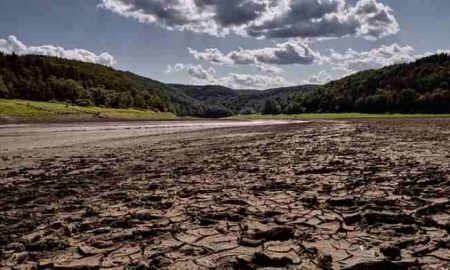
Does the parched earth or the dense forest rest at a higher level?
the dense forest

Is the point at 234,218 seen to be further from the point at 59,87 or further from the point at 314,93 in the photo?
the point at 314,93

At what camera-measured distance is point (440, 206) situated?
805 cm

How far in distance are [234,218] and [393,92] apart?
150 meters

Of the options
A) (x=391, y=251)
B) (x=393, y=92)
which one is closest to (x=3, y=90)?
(x=393, y=92)

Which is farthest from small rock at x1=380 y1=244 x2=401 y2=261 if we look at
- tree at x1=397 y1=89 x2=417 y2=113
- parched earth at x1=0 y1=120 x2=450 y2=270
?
tree at x1=397 y1=89 x2=417 y2=113

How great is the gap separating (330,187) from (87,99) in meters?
134

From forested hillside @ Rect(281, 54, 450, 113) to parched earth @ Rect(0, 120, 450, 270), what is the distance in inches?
4981

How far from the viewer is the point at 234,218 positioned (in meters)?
7.68

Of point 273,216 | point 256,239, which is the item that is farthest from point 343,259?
point 273,216

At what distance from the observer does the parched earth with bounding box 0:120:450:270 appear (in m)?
5.71

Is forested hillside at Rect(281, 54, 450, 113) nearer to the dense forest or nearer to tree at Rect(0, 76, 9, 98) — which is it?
the dense forest

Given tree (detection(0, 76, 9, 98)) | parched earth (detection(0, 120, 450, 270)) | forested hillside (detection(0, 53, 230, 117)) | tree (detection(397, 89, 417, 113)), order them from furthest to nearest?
1. tree (detection(397, 89, 417, 113))
2. forested hillside (detection(0, 53, 230, 117))
3. tree (detection(0, 76, 9, 98))
4. parched earth (detection(0, 120, 450, 270))

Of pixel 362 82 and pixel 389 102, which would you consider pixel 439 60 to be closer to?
pixel 362 82

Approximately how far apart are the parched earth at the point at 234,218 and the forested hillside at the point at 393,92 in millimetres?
126523
